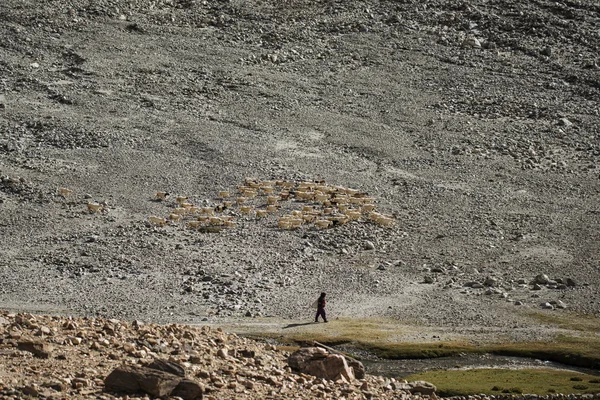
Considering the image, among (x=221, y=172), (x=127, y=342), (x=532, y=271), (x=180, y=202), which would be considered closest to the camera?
(x=127, y=342)

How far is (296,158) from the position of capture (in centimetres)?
9381

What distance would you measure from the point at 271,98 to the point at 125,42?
16.8 meters

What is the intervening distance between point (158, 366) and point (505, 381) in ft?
66.7

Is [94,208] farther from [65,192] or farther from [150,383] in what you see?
[150,383]

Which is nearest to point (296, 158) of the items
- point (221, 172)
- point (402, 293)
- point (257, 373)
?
point (221, 172)

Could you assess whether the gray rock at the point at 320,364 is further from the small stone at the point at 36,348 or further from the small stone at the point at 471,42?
the small stone at the point at 471,42

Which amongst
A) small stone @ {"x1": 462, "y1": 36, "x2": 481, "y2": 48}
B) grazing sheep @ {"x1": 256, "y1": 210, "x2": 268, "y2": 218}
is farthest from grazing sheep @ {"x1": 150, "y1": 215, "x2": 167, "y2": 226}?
small stone @ {"x1": 462, "y1": 36, "x2": 481, "y2": 48}

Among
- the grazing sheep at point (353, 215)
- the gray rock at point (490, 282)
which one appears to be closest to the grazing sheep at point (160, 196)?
the grazing sheep at point (353, 215)

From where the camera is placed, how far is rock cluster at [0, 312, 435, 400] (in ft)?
124

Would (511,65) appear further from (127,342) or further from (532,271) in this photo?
(127,342)

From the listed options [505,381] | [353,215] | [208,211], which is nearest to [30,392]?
[505,381]

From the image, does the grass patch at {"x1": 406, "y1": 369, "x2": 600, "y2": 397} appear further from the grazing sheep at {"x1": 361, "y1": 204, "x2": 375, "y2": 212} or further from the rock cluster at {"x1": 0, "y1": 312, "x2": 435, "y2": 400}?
the grazing sheep at {"x1": 361, "y1": 204, "x2": 375, "y2": 212}

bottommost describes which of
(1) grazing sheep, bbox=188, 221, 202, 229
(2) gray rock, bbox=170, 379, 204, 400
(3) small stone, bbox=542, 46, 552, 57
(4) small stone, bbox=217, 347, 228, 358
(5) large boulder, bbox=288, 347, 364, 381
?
(1) grazing sheep, bbox=188, 221, 202, 229

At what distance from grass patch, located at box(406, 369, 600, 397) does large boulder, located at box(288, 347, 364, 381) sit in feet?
21.2
